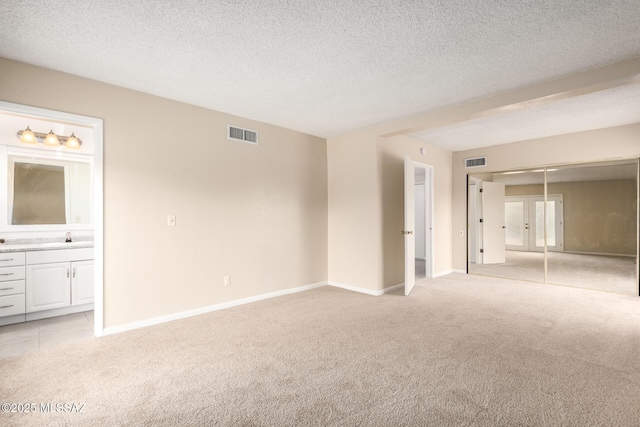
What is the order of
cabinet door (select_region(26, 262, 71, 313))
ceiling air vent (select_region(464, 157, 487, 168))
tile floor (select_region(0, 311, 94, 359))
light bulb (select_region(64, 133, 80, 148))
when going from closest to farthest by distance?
1. tile floor (select_region(0, 311, 94, 359))
2. cabinet door (select_region(26, 262, 71, 313))
3. light bulb (select_region(64, 133, 80, 148))
4. ceiling air vent (select_region(464, 157, 487, 168))

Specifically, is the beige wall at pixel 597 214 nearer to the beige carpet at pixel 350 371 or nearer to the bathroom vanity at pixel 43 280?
the beige carpet at pixel 350 371

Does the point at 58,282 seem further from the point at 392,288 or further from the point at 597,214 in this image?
the point at 597,214

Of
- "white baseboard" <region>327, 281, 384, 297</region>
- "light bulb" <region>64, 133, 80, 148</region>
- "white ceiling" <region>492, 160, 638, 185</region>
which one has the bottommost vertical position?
"white baseboard" <region>327, 281, 384, 297</region>

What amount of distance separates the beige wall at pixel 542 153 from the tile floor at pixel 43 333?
20.9 ft

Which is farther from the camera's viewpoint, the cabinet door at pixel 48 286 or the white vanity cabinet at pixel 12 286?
the cabinet door at pixel 48 286

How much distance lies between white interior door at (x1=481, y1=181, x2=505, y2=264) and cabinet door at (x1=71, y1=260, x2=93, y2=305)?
269 inches

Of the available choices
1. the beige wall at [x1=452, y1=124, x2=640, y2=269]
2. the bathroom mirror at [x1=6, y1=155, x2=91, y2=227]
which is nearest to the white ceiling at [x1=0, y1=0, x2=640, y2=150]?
the beige wall at [x1=452, y1=124, x2=640, y2=269]

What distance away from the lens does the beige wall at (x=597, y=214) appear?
16.0 ft

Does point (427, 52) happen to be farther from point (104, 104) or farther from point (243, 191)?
point (104, 104)

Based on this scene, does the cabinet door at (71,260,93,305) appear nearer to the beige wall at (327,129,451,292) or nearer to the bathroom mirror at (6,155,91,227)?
the bathroom mirror at (6,155,91,227)

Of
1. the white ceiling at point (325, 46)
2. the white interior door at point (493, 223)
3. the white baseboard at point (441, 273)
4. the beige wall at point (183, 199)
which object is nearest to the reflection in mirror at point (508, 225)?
the white interior door at point (493, 223)

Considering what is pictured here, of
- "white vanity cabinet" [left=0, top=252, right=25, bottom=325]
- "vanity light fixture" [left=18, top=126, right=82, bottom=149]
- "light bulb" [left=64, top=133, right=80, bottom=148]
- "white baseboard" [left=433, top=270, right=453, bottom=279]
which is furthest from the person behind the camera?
"white baseboard" [left=433, top=270, right=453, bottom=279]

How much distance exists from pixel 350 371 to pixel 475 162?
17.5ft

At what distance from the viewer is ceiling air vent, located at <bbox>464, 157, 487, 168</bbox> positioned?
6.09 metres
